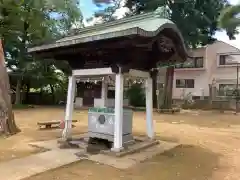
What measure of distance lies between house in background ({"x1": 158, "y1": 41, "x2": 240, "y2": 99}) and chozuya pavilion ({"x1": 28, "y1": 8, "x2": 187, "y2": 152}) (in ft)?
71.7

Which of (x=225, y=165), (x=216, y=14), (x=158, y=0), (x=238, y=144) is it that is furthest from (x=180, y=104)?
(x=225, y=165)

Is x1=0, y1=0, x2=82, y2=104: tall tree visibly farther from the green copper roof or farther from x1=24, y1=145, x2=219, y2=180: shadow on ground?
x1=24, y1=145, x2=219, y2=180: shadow on ground

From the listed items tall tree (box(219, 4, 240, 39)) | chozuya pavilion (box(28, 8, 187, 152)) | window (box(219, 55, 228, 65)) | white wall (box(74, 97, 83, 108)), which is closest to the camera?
chozuya pavilion (box(28, 8, 187, 152))

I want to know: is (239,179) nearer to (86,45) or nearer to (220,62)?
(86,45)

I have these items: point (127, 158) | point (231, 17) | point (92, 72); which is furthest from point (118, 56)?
point (231, 17)

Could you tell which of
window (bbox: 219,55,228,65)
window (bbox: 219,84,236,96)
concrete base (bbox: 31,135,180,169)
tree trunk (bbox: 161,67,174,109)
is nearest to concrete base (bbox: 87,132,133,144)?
concrete base (bbox: 31,135,180,169)

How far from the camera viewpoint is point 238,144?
9.40m

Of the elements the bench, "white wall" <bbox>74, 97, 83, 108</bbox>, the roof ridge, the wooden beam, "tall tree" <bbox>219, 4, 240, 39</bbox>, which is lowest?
the bench

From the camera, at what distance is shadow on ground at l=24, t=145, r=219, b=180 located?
554 cm

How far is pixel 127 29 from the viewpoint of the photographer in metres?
5.97

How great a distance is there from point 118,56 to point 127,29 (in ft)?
4.54

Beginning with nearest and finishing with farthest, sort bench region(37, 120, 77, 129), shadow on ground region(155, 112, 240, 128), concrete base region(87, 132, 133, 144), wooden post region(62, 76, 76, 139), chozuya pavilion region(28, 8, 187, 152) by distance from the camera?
chozuya pavilion region(28, 8, 187, 152) → concrete base region(87, 132, 133, 144) → wooden post region(62, 76, 76, 139) → bench region(37, 120, 77, 129) → shadow on ground region(155, 112, 240, 128)

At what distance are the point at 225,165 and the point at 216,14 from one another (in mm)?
19999

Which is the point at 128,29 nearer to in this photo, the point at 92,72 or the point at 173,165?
the point at 92,72
